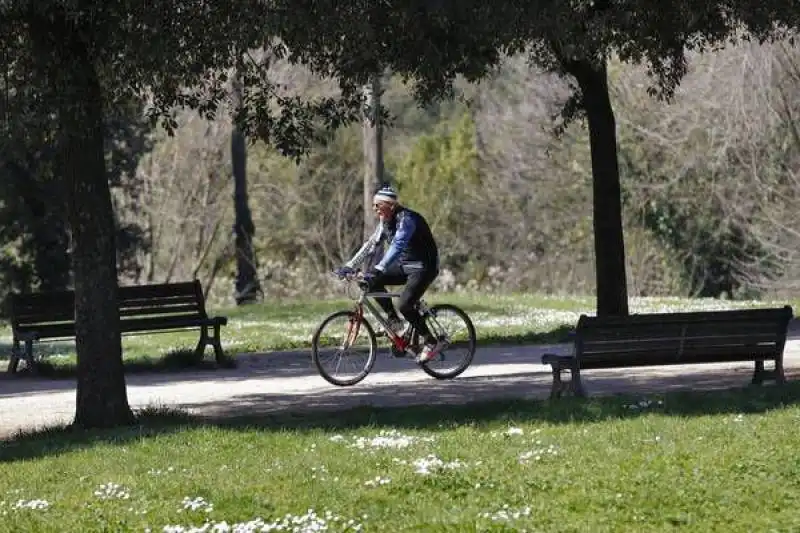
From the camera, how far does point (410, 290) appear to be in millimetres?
15047

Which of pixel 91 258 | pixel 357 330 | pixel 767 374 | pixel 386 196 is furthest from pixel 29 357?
pixel 767 374

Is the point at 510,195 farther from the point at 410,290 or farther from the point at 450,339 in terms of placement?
the point at 410,290

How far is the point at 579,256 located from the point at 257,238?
1022cm

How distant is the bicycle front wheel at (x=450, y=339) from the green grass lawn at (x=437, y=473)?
3442mm

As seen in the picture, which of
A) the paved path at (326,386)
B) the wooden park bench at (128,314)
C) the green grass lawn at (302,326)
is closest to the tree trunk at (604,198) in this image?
the paved path at (326,386)

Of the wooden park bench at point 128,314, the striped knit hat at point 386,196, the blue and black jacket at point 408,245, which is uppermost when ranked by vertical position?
the striped knit hat at point 386,196

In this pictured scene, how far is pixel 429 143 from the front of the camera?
1973 inches

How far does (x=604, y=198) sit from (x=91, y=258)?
839cm

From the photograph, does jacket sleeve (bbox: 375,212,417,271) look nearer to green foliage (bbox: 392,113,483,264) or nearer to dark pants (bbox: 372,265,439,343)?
dark pants (bbox: 372,265,439,343)

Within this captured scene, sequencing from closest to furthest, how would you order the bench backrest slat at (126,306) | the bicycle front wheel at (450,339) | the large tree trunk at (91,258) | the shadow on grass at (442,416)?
the shadow on grass at (442,416) < the large tree trunk at (91,258) < the bicycle front wheel at (450,339) < the bench backrest slat at (126,306)

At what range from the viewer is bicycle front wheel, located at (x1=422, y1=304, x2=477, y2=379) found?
51.0 ft

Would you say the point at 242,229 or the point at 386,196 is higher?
the point at 242,229

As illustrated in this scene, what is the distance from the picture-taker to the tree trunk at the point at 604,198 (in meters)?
19.1

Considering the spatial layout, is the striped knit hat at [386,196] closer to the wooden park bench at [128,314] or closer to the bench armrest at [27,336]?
the wooden park bench at [128,314]
